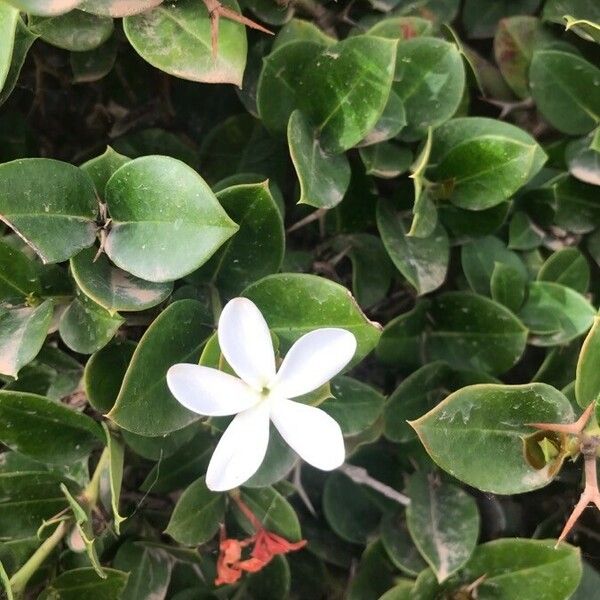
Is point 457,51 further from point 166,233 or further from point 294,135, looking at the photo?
point 166,233

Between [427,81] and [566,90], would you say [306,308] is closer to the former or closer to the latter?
[427,81]

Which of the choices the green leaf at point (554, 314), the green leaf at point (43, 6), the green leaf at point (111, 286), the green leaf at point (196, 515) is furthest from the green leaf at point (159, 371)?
the green leaf at point (554, 314)

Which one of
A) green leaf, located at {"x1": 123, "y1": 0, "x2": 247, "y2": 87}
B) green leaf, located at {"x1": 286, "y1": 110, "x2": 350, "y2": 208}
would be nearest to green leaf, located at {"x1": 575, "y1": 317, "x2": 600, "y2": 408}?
green leaf, located at {"x1": 286, "y1": 110, "x2": 350, "y2": 208}

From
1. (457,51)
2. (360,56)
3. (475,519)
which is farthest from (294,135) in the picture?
(475,519)

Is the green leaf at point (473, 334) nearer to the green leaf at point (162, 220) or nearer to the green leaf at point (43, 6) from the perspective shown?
the green leaf at point (162, 220)

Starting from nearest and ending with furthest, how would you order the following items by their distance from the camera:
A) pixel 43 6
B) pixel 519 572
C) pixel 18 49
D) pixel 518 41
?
1. pixel 43 6
2. pixel 18 49
3. pixel 519 572
4. pixel 518 41

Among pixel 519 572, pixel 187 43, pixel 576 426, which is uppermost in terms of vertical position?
pixel 187 43

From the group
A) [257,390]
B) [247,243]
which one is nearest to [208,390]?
[257,390]
